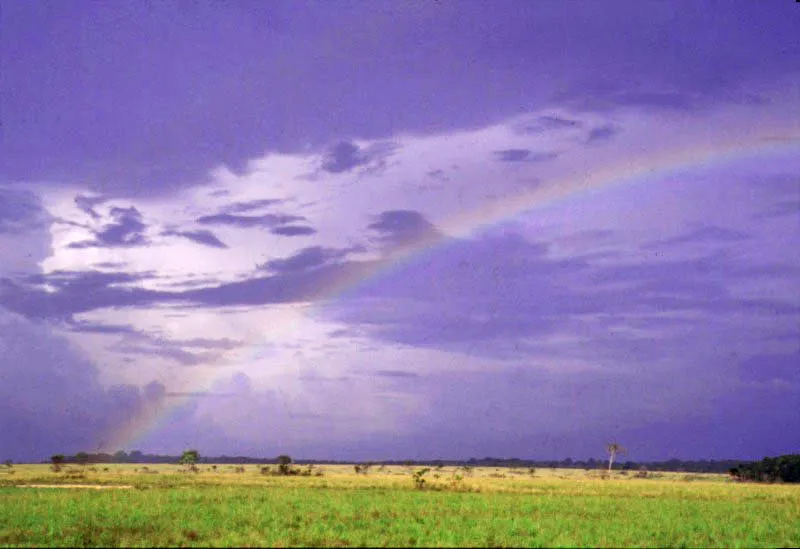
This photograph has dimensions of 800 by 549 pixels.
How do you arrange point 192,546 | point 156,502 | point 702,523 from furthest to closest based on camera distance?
point 156,502 < point 702,523 < point 192,546

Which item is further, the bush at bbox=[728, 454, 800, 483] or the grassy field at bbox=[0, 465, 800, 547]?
the bush at bbox=[728, 454, 800, 483]

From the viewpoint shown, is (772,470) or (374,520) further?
(772,470)

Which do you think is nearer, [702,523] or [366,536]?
[366,536]

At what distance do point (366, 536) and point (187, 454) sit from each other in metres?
141

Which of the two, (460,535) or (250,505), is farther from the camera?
(250,505)

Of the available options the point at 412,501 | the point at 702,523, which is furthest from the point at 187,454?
the point at 702,523

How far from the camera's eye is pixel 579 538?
107 feet

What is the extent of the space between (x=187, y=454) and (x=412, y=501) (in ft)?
413

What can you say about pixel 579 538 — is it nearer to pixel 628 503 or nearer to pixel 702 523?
pixel 702 523

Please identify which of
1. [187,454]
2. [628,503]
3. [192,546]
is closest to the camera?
[192,546]

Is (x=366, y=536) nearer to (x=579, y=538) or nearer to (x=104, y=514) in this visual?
(x=579, y=538)

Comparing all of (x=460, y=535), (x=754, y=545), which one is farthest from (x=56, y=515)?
(x=754, y=545)

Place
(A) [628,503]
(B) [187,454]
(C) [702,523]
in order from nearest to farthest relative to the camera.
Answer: (C) [702,523] → (A) [628,503] → (B) [187,454]

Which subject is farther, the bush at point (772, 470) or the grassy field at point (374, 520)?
the bush at point (772, 470)
